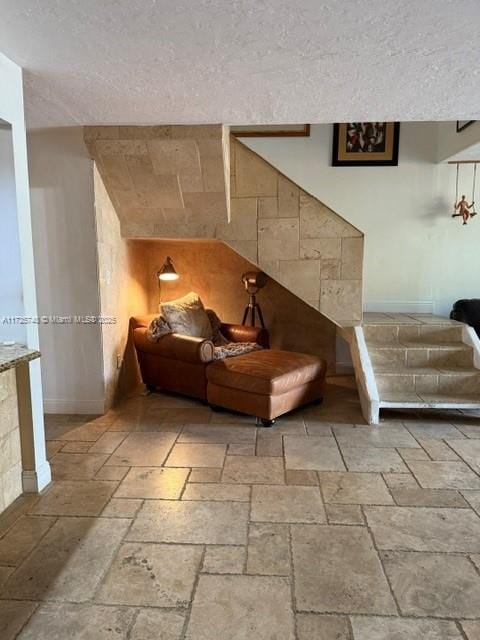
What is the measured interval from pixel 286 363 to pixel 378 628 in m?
2.22

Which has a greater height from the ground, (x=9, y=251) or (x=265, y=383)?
(x=9, y=251)

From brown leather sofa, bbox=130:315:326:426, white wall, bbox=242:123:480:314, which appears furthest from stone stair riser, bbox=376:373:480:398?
white wall, bbox=242:123:480:314

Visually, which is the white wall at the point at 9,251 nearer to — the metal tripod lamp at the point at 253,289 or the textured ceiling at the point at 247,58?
the textured ceiling at the point at 247,58

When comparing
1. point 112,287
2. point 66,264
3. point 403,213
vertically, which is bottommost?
point 112,287

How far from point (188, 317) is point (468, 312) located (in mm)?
2905

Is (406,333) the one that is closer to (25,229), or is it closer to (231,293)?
(231,293)

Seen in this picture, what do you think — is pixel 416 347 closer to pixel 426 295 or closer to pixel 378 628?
pixel 426 295

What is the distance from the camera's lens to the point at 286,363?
3562 millimetres

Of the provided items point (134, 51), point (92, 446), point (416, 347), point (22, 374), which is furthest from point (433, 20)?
point (92, 446)

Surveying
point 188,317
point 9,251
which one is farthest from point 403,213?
point 9,251

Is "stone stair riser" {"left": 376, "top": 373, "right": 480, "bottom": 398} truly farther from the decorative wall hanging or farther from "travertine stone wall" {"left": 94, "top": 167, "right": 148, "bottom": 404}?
"travertine stone wall" {"left": 94, "top": 167, "right": 148, "bottom": 404}

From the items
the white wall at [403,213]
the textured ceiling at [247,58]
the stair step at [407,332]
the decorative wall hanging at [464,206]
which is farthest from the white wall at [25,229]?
the decorative wall hanging at [464,206]

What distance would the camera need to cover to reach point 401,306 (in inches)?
191

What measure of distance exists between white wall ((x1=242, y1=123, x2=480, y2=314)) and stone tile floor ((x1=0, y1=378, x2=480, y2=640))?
2086 millimetres
